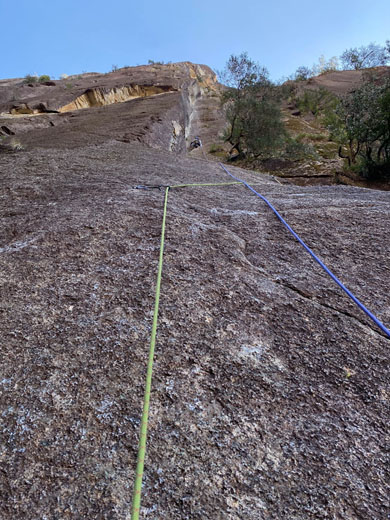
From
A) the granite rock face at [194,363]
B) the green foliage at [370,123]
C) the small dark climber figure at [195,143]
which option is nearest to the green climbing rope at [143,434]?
the granite rock face at [194,363]

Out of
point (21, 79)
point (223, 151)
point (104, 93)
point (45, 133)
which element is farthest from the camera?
point (21, 79)

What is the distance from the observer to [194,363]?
1.99 metres

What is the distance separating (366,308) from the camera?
246 centimetres

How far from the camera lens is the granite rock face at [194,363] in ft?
4.58

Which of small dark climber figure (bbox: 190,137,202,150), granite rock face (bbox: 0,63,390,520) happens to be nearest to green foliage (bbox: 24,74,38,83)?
small dark climber figure (bbox: 190,137,202,150)

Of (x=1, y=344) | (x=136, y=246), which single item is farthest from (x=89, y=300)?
(x=136, y=246)

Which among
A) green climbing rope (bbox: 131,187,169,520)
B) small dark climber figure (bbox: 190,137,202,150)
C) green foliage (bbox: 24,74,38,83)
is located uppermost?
green foliage (bbox: 24,74,38,83)

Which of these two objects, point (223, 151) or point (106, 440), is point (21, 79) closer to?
point (223, 151)

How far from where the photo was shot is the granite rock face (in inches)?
55.0

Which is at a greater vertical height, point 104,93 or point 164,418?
point 104,93

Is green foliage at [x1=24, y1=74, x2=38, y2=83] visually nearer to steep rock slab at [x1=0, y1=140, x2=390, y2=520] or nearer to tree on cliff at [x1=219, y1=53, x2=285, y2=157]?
tree on cliff at [x1=219, y1=53, x2=285, y2=157]

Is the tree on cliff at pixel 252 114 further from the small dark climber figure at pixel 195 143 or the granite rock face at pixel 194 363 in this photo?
the granite rock face at pixel 194 363

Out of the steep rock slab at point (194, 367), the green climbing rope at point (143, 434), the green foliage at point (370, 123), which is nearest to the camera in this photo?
the green climbing rope at point (143, 434)

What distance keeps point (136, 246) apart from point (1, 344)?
1454mm
